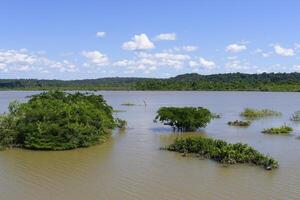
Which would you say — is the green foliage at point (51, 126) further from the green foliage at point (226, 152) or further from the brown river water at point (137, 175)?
the green foliage at point (226, 152)

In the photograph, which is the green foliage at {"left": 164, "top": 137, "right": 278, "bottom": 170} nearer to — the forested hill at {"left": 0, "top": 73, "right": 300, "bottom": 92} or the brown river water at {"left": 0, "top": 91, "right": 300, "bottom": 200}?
the brown river water at {"left": 0, "top": 91, "right": 300, "bottom": 200}

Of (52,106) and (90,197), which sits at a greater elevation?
(52,106)

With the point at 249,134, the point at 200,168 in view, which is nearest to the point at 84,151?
Result: the point at 200,168

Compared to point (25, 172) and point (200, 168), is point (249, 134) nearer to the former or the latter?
point (200, 168)

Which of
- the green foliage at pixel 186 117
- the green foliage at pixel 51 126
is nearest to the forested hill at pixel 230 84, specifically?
the green foliage at pixel 186 117

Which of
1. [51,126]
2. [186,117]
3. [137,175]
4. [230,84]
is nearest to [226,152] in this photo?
[137,175]
